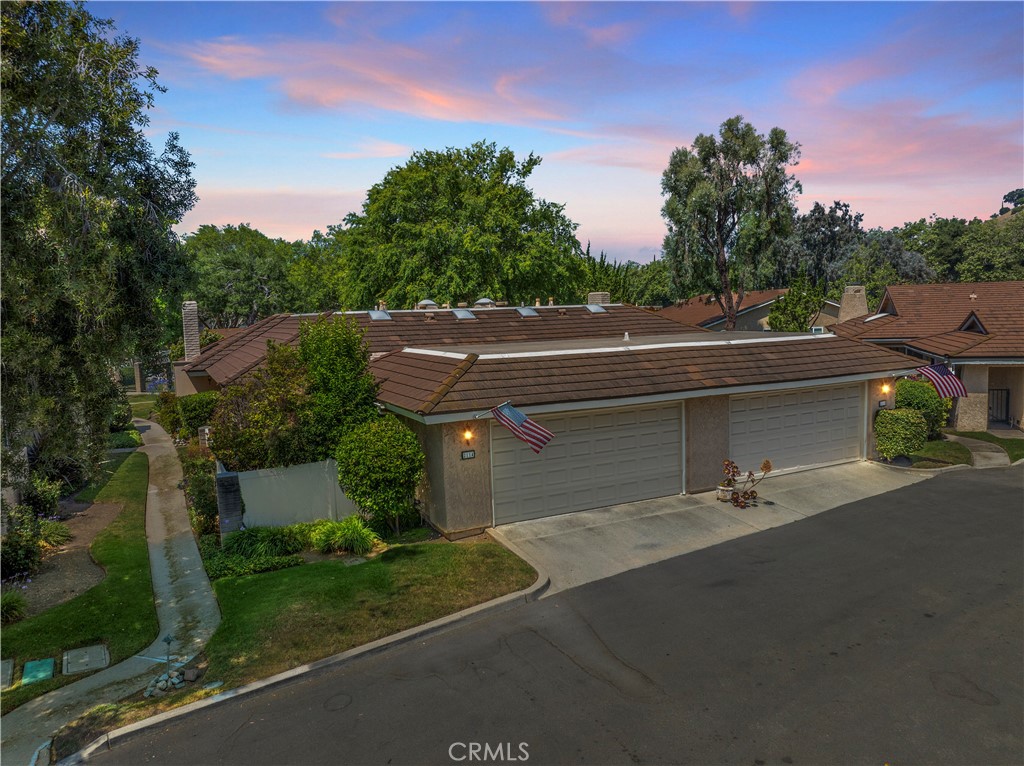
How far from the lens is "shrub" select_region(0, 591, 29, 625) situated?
10.1 meters

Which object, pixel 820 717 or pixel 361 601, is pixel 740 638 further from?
pixel 361 601

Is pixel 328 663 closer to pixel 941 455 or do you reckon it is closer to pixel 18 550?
pixel 18 550

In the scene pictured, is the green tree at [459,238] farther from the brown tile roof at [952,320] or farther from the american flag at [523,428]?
the american flag at [523,428]

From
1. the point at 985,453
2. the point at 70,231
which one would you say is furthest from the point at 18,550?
the point at 985,453

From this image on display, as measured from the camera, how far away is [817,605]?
10.1m

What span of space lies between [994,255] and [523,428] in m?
61.7

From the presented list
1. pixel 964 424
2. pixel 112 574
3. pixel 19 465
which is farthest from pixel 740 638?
pixel 964 424

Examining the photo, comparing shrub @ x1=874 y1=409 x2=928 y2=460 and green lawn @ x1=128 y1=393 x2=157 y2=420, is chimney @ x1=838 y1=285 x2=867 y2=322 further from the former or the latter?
green lawn @ x1=128 y1=393 x2=157 y2=420

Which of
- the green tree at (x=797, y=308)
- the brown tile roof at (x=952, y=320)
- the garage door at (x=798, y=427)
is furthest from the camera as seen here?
the green tree at (x=797, y=308)

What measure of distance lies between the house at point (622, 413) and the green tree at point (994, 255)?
4799 centimetres

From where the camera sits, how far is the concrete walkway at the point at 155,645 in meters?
7.43

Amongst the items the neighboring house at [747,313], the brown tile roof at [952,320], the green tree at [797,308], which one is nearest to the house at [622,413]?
the brown tile roof at [952,320]

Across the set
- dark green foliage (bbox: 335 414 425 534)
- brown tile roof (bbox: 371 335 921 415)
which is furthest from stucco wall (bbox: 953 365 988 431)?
dark green foliage (bbox: 335 414 425 534)

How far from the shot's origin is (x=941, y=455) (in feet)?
66.0
